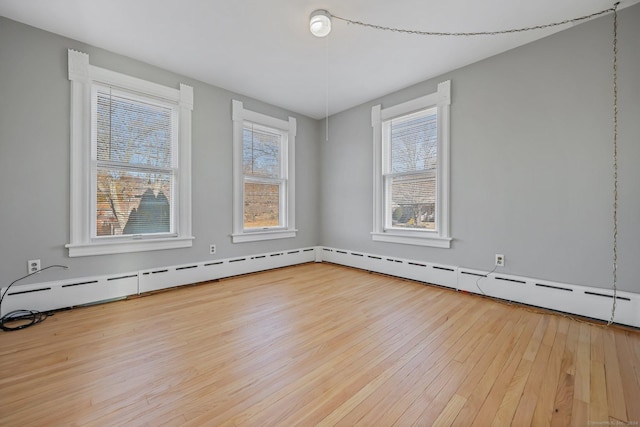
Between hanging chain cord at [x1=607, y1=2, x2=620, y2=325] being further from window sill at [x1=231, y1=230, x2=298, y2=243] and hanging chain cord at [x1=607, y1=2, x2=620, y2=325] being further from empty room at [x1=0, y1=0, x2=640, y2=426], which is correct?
window sill at [x1=231, y1=230, x2=298, y2=243]

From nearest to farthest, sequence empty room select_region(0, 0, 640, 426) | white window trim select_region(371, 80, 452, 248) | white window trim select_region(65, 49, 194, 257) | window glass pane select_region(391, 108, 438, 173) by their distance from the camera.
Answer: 1. empty room select_region(0, 0, 640, 426)
2. white window trim select_region(65, 49, 194, 257)
3. white window trim select_region(371, 80, 452, 248)
4. window glass pane select_region(391, 108, 438, 173)

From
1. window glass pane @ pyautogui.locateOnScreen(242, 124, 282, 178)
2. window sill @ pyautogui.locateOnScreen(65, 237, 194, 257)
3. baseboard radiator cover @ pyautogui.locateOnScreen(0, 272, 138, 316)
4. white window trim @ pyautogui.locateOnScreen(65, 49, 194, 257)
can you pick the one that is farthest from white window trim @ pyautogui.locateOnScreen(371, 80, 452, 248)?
baseboard radiator cover @ pyautogui.locateOnScreen(0, 272, 138, 316)

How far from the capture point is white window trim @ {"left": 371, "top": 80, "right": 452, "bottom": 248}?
10.6ft

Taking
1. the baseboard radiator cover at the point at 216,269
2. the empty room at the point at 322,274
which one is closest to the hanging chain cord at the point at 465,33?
the empty room at the point at 322,274

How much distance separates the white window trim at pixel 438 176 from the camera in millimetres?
3239

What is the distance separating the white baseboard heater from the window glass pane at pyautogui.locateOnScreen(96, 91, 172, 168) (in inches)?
51.4

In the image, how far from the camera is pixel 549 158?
2553 millimetres

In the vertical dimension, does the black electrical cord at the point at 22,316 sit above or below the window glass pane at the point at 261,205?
below

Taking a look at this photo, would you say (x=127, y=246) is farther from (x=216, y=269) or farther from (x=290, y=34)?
(x=290, y=34)

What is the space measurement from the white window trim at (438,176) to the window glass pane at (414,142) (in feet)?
0.38

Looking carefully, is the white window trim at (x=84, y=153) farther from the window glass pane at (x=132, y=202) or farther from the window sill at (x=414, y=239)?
the window sill at (x=414, y=239)

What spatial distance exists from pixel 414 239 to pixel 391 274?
654 millimetres

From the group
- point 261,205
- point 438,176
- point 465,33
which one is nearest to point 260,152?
point 261,205

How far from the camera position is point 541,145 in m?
2.59
